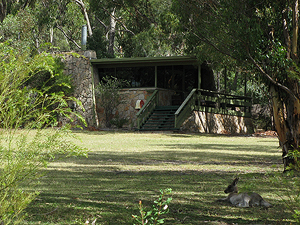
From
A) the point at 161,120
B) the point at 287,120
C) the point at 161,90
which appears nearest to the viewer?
the point at 287,120

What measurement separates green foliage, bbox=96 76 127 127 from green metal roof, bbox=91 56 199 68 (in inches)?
42.2

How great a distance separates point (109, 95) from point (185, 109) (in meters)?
5.22

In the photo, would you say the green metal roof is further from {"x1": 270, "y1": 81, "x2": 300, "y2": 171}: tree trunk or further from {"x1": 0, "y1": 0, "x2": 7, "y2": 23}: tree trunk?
{"x1": 270, "y1": 81, "x2": 300, "y2": 171}: tree trunk

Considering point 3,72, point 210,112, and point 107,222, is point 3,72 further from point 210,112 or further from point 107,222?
point 210,112

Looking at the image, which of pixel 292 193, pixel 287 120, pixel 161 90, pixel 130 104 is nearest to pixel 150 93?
pixel 161 90

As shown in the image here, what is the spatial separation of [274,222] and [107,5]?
Result: 1098 inches

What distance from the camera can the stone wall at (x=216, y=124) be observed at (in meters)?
22.8

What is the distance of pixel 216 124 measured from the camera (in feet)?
81.6

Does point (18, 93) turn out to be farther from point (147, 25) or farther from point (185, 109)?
point (147, 25)

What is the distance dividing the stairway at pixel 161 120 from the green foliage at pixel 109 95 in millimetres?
2524

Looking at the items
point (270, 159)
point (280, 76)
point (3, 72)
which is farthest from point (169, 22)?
point (3, 72)

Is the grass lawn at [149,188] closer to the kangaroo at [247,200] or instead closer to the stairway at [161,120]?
the kangaroo at [247,200]

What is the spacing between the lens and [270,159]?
449 inches

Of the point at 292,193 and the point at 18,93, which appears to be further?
the point at 292,193
